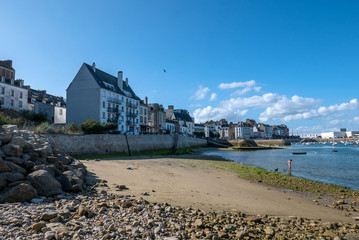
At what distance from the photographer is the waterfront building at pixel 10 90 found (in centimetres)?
4031

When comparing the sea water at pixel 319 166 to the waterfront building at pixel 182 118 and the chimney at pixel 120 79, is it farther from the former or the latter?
the waterfront building at pixel 182 118

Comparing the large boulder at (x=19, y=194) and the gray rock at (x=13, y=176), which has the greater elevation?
the gray rock at (x=13, y=176)

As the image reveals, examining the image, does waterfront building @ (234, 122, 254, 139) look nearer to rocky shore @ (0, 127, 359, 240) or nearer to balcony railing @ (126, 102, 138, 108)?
balcony railing @ (126, 102, 138, 108)

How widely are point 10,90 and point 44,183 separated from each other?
43.7 meters

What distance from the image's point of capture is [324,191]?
13.1 meters

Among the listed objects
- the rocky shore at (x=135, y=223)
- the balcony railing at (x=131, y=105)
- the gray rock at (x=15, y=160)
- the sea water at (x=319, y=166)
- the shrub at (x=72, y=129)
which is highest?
the balcony railing at (x=131, y=105)

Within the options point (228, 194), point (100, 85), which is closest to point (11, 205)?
point (228, 194)

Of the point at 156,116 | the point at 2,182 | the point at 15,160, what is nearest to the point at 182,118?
the point at 156,116

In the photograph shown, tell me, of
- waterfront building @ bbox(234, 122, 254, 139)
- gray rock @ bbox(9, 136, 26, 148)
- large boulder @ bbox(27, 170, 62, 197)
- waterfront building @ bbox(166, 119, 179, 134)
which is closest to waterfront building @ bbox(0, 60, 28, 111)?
gray rock @ bbox(9, 136, 26, 148)

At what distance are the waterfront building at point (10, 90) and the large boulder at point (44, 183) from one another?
39793mm

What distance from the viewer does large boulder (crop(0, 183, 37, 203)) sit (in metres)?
6.29

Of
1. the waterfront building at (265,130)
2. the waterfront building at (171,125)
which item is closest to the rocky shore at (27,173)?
the waterfront building at (171,125)

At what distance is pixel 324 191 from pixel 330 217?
5.66 meters

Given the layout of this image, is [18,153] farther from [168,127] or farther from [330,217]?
[168,127]
